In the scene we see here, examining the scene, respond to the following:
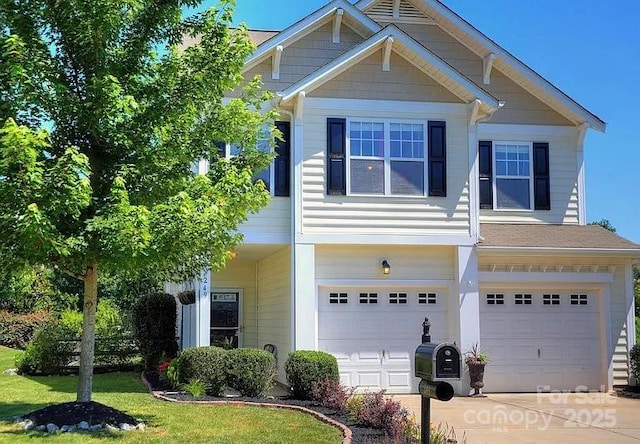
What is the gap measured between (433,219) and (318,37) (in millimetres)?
5222

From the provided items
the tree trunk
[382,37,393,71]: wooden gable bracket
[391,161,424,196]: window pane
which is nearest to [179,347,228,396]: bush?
the tree trunk

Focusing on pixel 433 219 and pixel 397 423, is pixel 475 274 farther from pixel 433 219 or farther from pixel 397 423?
pixel 397 423

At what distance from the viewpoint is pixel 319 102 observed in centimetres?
1590

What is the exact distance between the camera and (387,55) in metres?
16.1

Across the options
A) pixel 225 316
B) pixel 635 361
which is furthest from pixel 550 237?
pixel 225 316

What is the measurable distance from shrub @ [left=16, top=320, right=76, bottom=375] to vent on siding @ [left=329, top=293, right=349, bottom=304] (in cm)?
706

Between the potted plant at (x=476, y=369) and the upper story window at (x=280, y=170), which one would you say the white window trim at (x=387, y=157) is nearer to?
the upper story window at (x=280, y=170)

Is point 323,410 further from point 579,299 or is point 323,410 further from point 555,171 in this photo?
point 555,171

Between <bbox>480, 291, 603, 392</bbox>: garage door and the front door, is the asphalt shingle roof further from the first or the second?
the front door

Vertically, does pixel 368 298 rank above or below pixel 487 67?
below

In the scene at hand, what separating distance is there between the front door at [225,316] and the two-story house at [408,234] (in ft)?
6.36

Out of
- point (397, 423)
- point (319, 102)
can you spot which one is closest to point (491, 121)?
point (319, 102)

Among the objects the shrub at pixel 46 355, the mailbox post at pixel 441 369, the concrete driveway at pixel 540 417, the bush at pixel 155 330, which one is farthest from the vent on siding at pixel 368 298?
the mailbox post at pixel 441 369

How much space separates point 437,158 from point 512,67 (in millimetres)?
3669
